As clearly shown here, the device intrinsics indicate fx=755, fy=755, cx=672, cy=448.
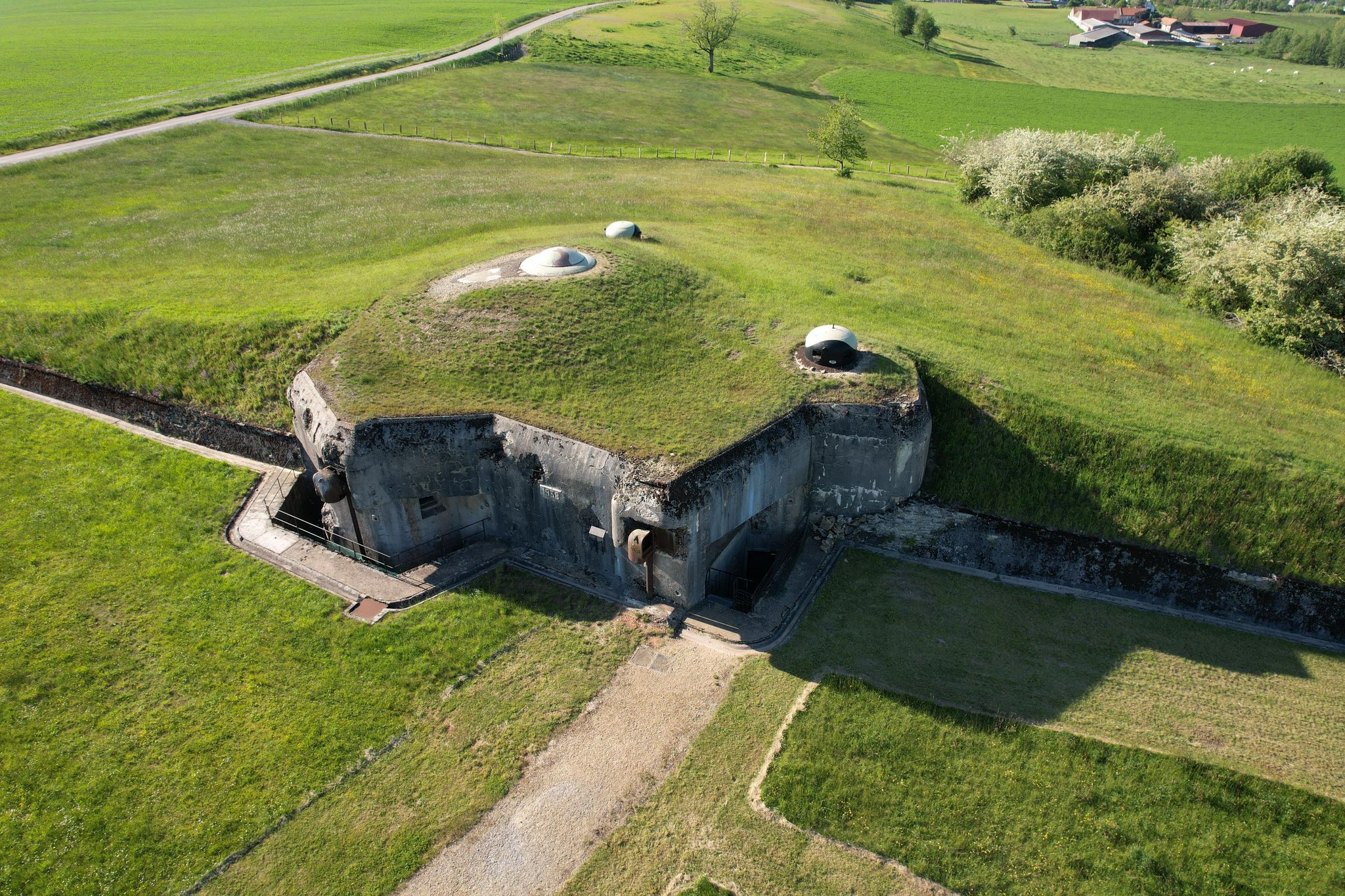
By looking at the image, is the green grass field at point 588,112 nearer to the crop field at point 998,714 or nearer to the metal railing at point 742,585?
the metal railing at point 742,585

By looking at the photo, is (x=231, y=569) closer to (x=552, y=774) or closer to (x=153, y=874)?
(x=153, y=874)

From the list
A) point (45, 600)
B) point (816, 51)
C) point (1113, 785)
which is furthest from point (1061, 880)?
point (816, 51)

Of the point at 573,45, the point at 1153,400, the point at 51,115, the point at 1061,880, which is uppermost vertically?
the point at 573,45

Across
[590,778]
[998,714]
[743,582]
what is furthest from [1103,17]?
[590,778]

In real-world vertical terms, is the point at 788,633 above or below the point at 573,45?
below

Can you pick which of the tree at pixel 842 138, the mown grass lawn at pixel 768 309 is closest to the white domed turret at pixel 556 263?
the mown grass lawn at pixel 768 309

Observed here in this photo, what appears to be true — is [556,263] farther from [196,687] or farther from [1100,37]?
[1100,37]
